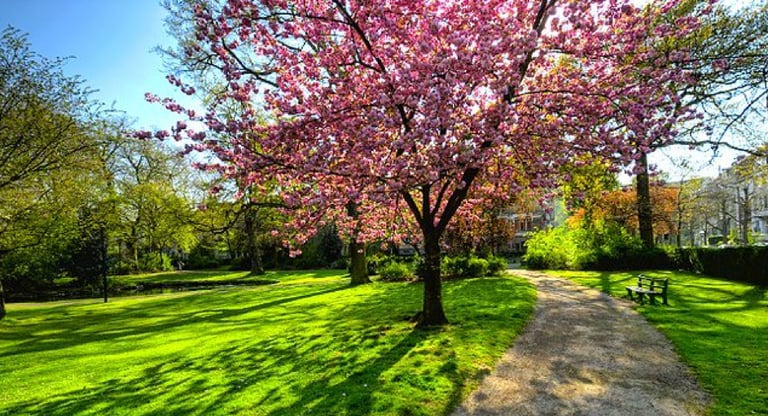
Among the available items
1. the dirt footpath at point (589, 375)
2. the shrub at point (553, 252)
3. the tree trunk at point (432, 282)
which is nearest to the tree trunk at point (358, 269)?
the shrub at point (553, 252)

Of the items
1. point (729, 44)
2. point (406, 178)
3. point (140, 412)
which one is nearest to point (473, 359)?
point (406, 178)

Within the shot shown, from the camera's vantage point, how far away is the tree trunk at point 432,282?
10.1 meters

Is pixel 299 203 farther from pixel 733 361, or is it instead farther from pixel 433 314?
pixel 733 361

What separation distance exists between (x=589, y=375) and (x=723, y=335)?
4121mm

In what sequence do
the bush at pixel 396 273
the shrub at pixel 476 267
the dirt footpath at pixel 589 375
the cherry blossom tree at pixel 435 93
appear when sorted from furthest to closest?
the bush at pixel 396 273, the shrub at pixel 476 267, the cherry blossom tree at pixel 435 93, the dirt footpath at pixel 589 375

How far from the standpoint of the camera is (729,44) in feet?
47.3

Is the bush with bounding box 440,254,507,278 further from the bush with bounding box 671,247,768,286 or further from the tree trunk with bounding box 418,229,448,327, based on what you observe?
the tree trunk with bounding box 418,229,448,327

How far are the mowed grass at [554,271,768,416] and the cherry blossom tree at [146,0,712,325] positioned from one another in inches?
148

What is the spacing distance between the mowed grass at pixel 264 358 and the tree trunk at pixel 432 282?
443 millimetres

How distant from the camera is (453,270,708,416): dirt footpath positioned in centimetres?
562

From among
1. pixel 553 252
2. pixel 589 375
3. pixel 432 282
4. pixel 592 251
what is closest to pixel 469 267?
pixel 553 252

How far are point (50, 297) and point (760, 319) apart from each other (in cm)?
3175

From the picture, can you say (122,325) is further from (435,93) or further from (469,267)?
(469,267)

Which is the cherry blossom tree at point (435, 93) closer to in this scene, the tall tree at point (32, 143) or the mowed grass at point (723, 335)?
the mowed grass at point (723, 335)
